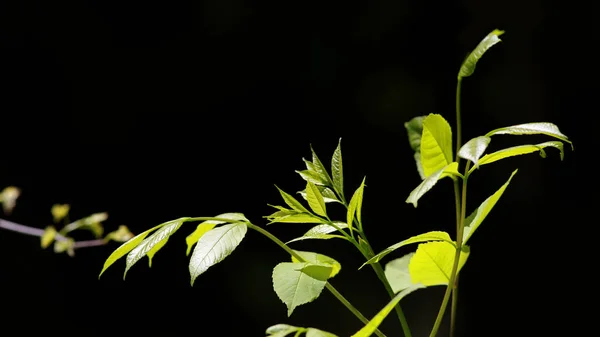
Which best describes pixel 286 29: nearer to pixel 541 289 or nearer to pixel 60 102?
pixel 60 102

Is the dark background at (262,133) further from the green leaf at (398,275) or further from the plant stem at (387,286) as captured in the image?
the plant stem at (387,286)

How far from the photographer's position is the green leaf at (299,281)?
1.19ft

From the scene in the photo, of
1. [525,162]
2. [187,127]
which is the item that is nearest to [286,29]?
[187,127]

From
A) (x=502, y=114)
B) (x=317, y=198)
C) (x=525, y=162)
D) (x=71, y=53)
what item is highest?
(x=71, y=53)

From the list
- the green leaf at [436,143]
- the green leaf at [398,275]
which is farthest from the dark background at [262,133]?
the green leaf at [436,143]

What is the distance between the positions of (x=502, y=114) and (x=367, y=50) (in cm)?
39

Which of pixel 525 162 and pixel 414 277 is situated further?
pixel 525 162

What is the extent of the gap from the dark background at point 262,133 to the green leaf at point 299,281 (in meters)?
1.07

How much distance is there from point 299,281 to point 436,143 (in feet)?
0.45

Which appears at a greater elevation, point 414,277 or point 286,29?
point 286,29

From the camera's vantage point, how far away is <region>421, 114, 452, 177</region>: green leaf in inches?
15.8

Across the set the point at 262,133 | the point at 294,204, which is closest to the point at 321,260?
the point at 294,204

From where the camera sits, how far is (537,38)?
58.5 inches

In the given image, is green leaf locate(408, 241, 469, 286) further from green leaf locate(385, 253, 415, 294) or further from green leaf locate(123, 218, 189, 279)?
green leaf locate(123, 218, 189, 279)
